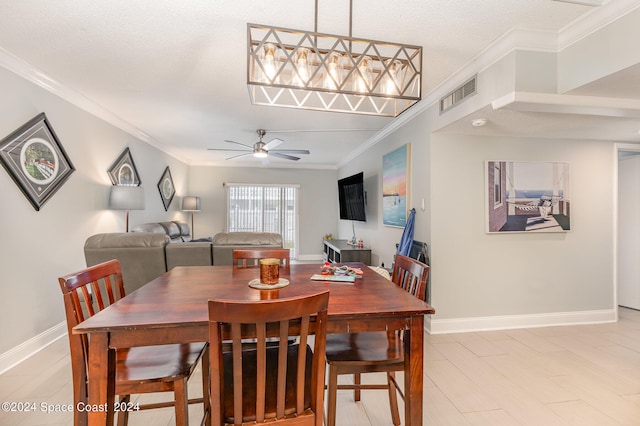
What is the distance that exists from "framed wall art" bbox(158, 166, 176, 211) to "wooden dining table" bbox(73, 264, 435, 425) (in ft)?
13.6

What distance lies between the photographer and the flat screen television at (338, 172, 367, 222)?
4.89 meters

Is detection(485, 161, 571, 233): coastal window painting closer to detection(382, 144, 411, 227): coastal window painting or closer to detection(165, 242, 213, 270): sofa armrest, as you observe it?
detection(382, 144, 411, 227): coastal window painting

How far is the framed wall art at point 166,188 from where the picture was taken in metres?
5.37

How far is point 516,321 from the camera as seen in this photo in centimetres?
319

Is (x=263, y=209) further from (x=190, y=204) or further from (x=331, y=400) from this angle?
(x=331, y=400)

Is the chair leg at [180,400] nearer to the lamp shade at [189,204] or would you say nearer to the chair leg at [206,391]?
the chair leg at [206,391]

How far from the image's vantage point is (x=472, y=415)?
5.97 ft

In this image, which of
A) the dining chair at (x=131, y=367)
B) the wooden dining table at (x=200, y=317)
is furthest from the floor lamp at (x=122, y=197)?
the dining chair at (x=131, y=367)

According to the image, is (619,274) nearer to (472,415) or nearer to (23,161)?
(472,415)

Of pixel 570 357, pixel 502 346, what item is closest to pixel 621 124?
pixel 570 357

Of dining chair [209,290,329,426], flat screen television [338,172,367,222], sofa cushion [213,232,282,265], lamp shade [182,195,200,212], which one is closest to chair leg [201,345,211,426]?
dining chair [209,290,329,426]

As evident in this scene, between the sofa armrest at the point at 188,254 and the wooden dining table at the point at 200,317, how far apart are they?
109cm

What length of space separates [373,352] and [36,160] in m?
3.23

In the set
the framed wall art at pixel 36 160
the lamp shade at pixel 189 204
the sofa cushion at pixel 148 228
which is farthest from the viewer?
the lamp shade at pixel 189 204
